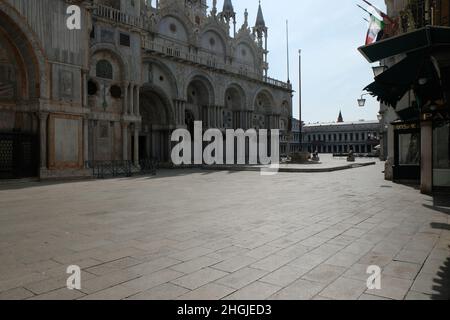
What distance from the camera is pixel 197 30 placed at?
125 ft

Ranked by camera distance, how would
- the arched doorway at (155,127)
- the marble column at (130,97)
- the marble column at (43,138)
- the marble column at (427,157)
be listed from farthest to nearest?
the arched doorway at (155,127)
the marble column at (130,97)
the marble column at (43,138)
the marble column at (427,157)

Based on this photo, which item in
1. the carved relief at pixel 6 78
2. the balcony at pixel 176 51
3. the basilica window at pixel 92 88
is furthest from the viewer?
the balcony at pixel 176 51

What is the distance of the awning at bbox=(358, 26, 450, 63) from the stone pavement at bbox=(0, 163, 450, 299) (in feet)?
12.1

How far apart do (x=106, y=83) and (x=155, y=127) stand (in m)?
8.21

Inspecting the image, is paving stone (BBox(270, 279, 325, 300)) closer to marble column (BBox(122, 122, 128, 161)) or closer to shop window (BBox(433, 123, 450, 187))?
shop window (BBox(433, 123, 450, 187))

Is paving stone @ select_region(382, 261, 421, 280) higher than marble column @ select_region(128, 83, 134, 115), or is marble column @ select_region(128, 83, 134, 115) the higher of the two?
marble column @ select_region(128, 83, 134, 115)

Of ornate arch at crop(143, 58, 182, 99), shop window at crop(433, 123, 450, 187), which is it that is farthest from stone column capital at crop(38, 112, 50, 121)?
shop window at crop(433, 123, 450, 187)

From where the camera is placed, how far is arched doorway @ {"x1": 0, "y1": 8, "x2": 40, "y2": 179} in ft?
61.2

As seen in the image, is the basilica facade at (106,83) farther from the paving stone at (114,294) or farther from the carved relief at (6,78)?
the paving stone at (114,294)

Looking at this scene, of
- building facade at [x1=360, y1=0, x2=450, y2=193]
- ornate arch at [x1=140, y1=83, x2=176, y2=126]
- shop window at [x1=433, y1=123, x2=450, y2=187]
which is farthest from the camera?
ornate arch at [x1=140, y1=83, x2=176, y2=126]

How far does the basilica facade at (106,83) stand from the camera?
1902 cm

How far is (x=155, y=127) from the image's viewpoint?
32281 millimetres

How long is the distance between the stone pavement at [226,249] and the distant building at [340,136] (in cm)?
10088

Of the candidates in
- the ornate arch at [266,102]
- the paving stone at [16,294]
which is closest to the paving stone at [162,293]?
the paving stone at [16,294]
